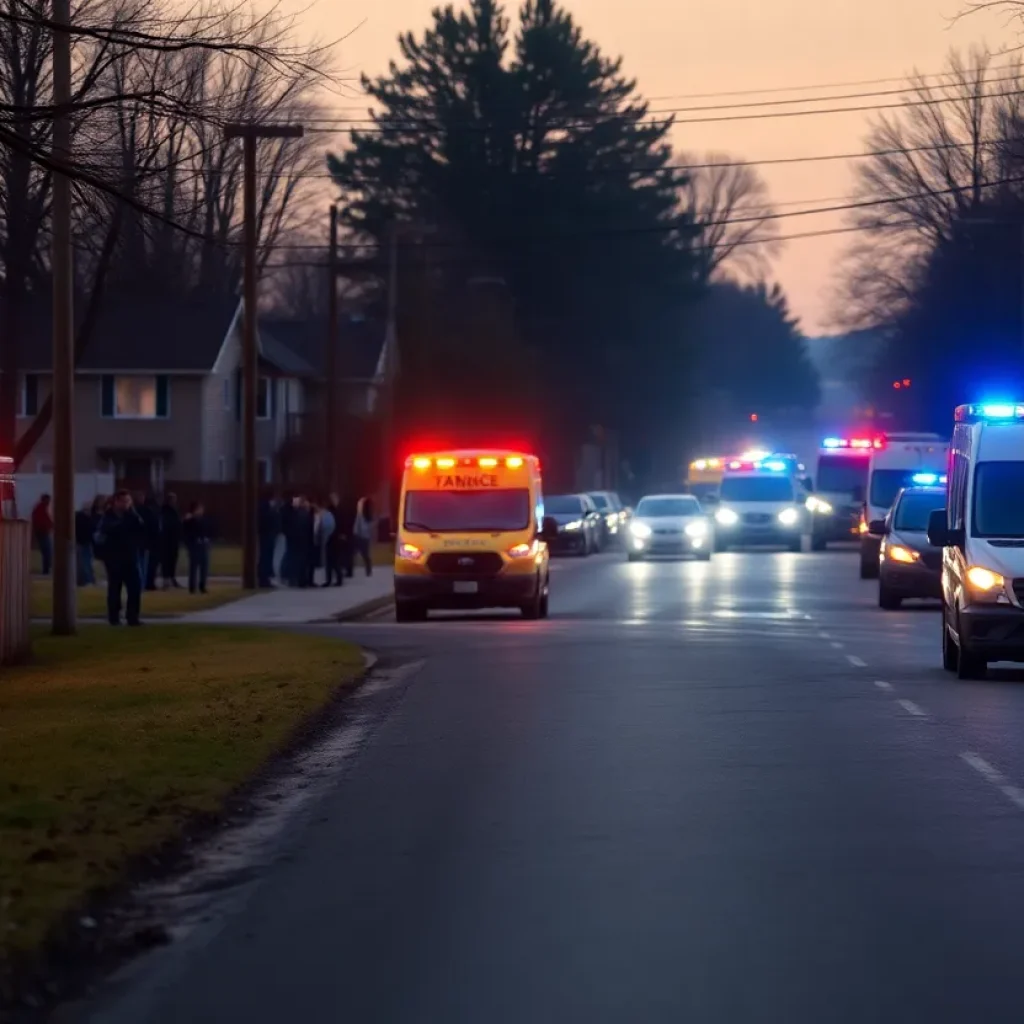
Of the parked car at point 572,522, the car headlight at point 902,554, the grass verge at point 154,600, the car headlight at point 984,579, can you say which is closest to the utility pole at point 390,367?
the parked car at point 572,522

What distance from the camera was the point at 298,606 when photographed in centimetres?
3384

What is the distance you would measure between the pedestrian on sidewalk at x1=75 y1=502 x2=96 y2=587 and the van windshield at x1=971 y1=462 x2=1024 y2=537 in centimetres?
1852

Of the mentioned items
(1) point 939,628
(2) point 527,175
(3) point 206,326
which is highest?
(2) point 527,175

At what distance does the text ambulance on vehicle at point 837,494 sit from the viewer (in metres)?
60.2

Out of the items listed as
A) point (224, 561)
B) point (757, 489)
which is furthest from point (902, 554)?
point (757, 489)

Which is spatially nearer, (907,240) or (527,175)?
(527,175)

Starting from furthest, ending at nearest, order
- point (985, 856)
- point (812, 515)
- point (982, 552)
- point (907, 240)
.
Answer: point (907, 240) → point (812, 515) → point (982, 552) → point (985, 856)

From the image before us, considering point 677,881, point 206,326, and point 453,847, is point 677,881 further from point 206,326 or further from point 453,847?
point 206,326

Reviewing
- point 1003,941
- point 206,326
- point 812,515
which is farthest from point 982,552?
point 206,326

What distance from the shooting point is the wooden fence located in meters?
21.9

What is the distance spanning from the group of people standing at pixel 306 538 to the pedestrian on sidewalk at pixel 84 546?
3.17 m

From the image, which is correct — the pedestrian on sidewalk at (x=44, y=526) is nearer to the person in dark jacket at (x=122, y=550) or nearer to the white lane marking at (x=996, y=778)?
the person in dark jacket at (x=122, y=550)

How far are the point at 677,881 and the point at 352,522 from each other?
32795 mm

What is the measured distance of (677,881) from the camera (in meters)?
9.62
